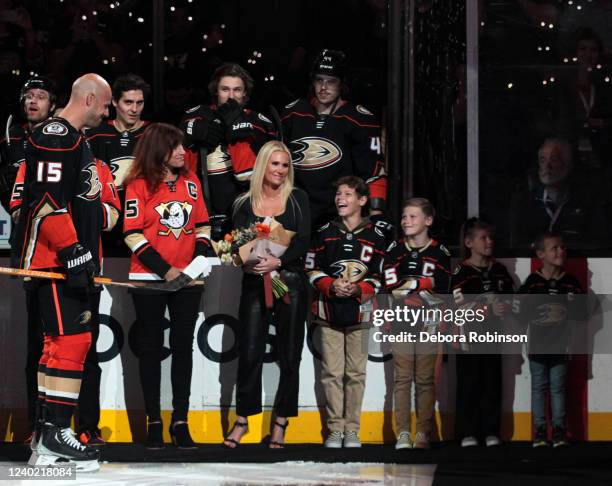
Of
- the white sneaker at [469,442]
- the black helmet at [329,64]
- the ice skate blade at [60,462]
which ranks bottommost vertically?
the white sneaker at [469,442]

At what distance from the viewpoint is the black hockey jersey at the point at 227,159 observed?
9.53 meters

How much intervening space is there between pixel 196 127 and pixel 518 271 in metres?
2.31

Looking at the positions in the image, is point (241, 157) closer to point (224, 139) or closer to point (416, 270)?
point (224, 139)

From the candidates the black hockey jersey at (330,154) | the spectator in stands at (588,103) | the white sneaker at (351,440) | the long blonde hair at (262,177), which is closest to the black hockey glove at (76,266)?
the long blonde hair at (262,177)

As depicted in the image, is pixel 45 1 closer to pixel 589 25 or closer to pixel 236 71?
pixel 236 71

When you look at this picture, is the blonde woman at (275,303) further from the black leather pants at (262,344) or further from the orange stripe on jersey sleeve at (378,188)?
the orange stripe on jersey sleeve at (378,188)

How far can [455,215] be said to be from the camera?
984cm

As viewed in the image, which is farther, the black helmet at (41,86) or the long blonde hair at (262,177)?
the black helmet at (41,86)

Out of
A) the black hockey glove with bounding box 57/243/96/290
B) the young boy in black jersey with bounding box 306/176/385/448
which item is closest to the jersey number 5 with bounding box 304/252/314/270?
the young boy in black jersey with bounding box 306/176/385/448

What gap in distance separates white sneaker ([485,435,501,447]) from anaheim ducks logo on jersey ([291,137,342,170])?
2.07 m

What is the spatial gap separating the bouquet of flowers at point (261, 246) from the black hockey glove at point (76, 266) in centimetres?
133

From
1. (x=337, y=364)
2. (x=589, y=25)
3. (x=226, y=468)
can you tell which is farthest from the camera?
(x=589, y=25)

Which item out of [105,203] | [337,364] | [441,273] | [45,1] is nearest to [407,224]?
[441,273]

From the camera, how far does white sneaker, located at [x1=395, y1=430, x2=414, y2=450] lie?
354 inches
